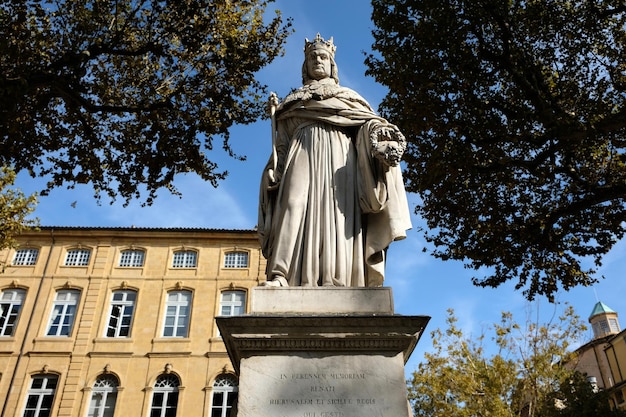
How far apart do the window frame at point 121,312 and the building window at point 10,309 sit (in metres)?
5.41

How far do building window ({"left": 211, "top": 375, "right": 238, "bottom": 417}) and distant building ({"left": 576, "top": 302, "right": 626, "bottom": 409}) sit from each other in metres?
20.8

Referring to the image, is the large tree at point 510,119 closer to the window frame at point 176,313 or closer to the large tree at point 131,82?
the large tree at point 131,82

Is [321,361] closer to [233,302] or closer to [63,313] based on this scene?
[233,302]

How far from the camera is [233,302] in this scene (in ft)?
106

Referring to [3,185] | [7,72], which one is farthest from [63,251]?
[7,72]

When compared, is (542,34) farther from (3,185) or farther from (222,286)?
(222,286)

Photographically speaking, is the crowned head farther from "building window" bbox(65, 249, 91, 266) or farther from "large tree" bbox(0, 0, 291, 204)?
"building window" bbox(65, 249, 91, 266)

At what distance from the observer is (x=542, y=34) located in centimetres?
1344

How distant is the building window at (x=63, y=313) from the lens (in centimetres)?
3172

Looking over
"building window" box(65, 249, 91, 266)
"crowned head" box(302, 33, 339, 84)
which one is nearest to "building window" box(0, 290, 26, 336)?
"building window" box(65, 249, 91, 266)

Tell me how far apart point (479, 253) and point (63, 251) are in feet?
92.7

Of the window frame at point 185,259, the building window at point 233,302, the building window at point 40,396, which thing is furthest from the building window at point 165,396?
the window frame at point 185,259

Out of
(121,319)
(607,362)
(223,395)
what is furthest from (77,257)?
(607,362)

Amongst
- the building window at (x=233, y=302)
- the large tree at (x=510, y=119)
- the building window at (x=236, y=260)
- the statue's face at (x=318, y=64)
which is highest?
the building window at (x=236, y=260)
